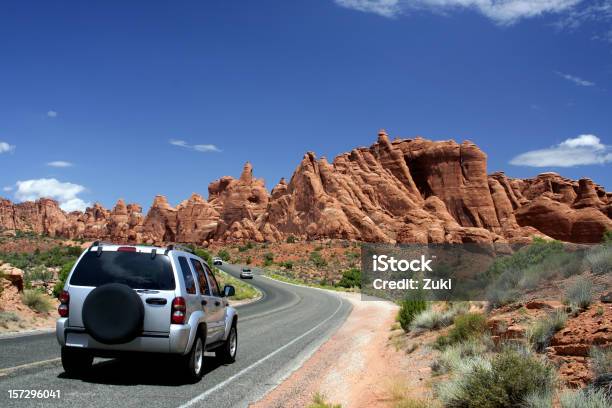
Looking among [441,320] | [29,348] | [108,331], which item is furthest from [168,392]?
[441,320]

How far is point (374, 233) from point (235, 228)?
32.4 m

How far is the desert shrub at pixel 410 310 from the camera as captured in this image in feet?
55.1

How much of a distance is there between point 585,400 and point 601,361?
1.44 meters

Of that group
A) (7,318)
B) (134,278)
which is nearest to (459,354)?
(134,278)

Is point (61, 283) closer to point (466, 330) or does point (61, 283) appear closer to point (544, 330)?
point (466, 330)

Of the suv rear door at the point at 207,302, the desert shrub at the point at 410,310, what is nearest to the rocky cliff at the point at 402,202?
the desert shrub at the point at 410,310

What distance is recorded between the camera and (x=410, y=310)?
679 inches

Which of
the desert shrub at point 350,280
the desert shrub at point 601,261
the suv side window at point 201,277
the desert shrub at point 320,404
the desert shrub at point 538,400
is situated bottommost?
the desert shrub at point 350,280

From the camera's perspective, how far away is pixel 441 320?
14.6 metres

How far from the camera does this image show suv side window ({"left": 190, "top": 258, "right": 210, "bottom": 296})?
29.2ft

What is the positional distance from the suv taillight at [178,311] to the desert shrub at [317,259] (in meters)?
69.3

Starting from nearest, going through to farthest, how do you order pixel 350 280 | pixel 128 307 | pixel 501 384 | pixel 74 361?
pixel 501 384 → pixel 128 307 → pixel 74 361 → pixel 350 280

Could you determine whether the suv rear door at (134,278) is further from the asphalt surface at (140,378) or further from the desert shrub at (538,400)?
the desert shrub at (538,400)

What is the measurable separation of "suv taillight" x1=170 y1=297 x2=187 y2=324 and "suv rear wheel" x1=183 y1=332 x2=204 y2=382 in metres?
0.68
